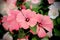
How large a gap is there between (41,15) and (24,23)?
0.13 metres

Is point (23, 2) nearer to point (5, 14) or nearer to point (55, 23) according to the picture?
point (5, 14)

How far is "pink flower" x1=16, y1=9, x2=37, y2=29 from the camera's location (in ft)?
3.84

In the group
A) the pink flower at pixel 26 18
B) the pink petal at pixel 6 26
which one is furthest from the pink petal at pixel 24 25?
the pink petal at pixel 6 26

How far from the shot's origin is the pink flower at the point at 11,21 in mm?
1186

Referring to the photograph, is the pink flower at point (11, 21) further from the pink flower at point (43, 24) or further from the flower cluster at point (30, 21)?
the pink flower at point (43, 24)

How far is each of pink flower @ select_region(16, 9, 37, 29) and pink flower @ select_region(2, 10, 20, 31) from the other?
29 mm

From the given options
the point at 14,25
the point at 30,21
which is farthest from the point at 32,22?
the point at 14,25

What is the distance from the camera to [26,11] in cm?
119

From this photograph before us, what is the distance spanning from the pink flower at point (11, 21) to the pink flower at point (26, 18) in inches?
1.1

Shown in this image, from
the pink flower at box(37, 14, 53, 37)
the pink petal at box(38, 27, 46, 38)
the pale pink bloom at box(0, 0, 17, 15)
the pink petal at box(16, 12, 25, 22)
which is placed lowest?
the pink petal at box(38, 27, 46, 38)

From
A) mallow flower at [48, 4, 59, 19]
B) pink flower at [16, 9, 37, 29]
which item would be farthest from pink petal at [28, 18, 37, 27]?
mallow flower at [48, 4, 59, 19]

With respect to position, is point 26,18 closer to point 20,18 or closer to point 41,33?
point 20,18

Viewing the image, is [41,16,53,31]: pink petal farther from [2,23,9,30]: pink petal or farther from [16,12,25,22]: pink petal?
[2,23,9,30]: pink petal

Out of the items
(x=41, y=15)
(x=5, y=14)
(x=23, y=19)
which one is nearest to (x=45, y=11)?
(x=41, y=15)
